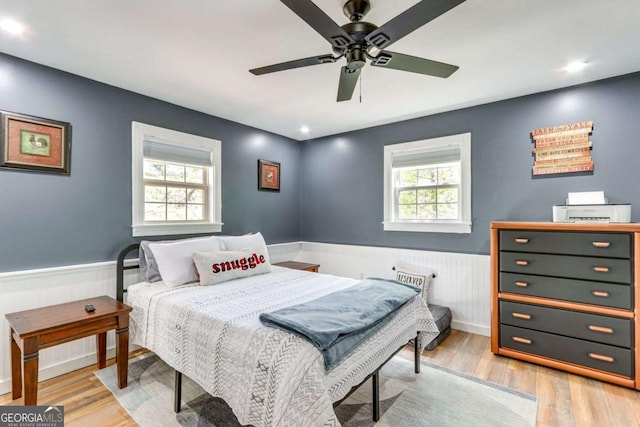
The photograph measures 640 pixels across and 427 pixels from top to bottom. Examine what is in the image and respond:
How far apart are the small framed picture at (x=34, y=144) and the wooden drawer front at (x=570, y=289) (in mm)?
4027

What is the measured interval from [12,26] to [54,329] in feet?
6.50

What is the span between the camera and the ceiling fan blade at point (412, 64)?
5.83ft

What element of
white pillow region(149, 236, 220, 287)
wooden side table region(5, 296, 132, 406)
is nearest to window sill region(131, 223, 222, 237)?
white pillow region(149, 236, 220, 287)

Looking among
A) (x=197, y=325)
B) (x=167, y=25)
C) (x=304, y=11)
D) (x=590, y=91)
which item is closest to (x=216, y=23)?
(x=167, y=25)

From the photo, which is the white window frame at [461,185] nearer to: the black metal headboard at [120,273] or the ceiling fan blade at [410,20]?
the ceiling fan blade at [410,20]

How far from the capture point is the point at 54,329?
2.00 m

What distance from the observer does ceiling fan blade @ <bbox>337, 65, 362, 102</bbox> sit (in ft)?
6.24

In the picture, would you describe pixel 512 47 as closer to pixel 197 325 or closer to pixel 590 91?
pixel 590 91

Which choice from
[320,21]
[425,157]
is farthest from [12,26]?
[425,157]

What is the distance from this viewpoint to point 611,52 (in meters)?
2.29

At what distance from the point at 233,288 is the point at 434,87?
2623 mm

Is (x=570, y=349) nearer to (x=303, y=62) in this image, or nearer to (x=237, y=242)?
(x=303, y=62)

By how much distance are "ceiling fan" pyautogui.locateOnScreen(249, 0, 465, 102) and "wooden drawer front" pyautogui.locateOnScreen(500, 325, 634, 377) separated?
7.80 feet

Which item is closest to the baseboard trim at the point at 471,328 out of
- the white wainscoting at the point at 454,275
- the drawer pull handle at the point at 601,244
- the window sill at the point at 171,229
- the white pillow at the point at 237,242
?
the white wainscoting at the point at 454,275
